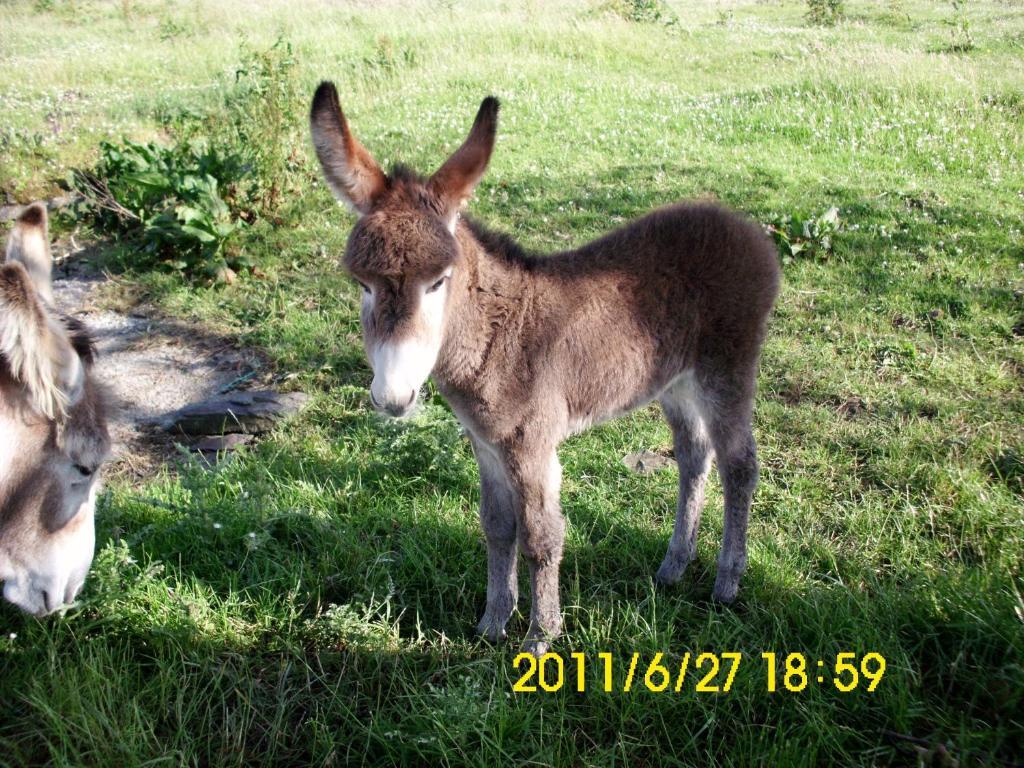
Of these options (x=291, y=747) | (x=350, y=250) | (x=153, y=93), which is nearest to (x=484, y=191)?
(x=350, y=250)

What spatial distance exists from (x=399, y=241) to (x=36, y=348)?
1.27 m

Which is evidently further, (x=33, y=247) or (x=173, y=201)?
(x=173, y=201)

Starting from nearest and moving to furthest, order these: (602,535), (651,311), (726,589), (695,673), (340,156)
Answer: (340,156)
(695,673)
(651,311)
(726,589)
(602,535)

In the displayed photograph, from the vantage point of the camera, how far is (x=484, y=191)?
8.15 metres

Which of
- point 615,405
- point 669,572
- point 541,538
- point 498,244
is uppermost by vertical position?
point 498,244

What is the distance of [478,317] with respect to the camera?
2.94 metres

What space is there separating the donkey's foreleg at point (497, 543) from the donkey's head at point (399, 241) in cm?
87

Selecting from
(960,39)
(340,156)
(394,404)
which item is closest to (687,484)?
(394,404)

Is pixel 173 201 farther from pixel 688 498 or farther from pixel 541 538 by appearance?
pixel 688 498

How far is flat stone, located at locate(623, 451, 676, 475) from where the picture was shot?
4432mm

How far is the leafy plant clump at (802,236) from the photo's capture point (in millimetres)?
6457

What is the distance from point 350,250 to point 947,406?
417 cm

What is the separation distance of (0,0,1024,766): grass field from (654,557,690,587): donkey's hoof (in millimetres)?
106

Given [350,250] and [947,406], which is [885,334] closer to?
[947,406]
